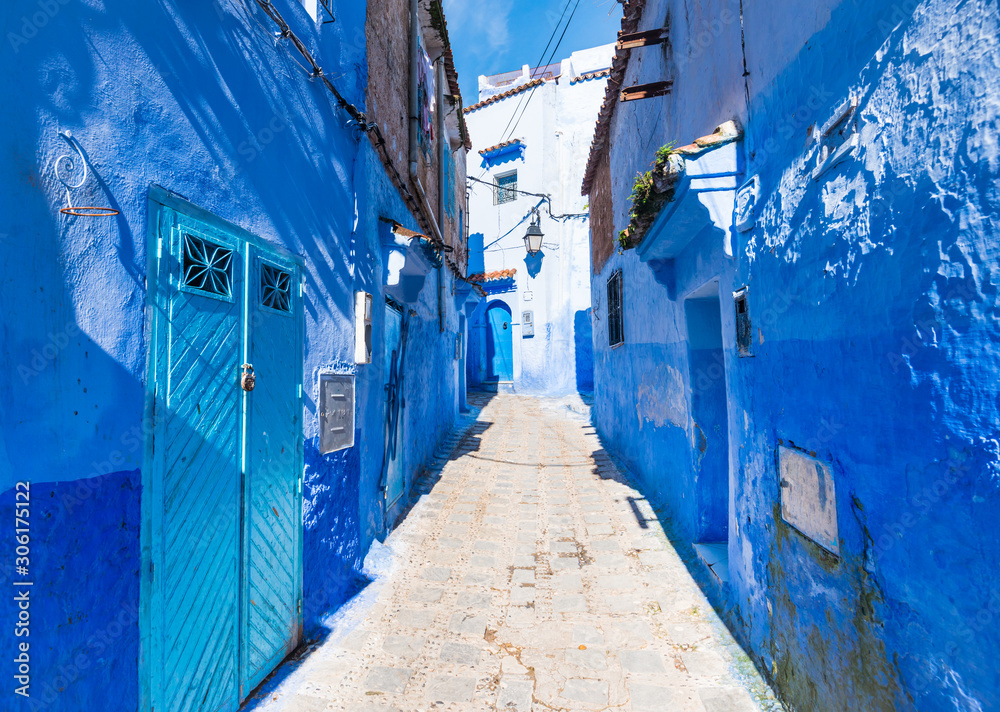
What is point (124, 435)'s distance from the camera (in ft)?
6.33

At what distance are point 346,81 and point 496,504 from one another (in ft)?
16.3

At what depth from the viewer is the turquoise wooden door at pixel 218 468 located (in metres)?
2.11

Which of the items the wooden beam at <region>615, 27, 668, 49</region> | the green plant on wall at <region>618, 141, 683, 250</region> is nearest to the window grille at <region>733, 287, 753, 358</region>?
the green plant on wall at <region>618, 141, 683, 250</region>

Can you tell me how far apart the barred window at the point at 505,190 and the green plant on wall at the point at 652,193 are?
12562 millimetres

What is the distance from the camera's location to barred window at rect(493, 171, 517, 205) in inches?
648

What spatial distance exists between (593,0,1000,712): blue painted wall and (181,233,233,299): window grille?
305cm

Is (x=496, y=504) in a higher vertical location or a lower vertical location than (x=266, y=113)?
lower

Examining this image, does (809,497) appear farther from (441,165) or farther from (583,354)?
(583,354)

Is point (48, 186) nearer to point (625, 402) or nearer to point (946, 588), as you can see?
point (946, 588)

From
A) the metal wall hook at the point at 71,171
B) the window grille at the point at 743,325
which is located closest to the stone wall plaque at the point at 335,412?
the metal wall hook at the point at 71,171

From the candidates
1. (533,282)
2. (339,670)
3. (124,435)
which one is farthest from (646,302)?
(533,282)

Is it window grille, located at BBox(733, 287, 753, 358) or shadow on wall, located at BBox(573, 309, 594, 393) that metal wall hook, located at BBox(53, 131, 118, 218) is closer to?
window grille, located at BBox(733, 287, 753, 358)

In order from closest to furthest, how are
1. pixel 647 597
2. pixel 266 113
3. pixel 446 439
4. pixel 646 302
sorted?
pixel 266 113, pixel 647 597, pixel 646 302, pixel 446 439

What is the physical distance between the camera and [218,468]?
2516 millimetres
